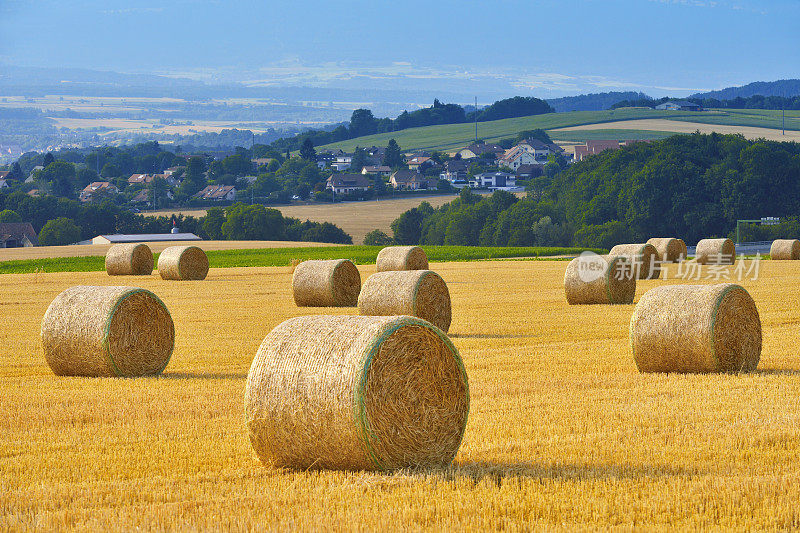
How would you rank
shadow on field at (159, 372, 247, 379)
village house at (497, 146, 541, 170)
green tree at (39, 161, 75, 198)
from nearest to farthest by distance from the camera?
shadow on field at (159, 372, 247, 379)
green tree at (39, 161, 75, 198)
village house at (497, 146, 541, 170)

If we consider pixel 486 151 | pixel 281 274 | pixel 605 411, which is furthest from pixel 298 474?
pixel 486 151

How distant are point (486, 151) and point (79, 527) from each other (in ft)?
603

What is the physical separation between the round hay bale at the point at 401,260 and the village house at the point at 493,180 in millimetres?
127108

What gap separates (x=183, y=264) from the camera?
38.7 metres

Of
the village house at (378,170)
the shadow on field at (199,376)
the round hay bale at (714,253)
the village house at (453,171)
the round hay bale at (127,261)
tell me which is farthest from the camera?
the village house at (378,170)

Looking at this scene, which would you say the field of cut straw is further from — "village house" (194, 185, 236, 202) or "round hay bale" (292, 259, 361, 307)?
"village house" (194, 185, 236, 202)

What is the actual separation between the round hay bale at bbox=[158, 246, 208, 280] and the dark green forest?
183 feet

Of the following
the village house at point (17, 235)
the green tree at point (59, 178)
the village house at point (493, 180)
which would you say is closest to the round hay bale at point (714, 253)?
the village house at point (17, 235)

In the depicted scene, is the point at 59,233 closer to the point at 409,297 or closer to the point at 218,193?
the point at 218,193

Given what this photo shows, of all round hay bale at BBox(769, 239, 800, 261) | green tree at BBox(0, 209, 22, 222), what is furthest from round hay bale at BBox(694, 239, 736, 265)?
green tree at BBox(0, 209, 22, 222)

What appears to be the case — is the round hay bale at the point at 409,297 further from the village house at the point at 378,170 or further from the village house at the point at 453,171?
the village house at the point at 378,170

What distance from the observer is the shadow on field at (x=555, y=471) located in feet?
27.9

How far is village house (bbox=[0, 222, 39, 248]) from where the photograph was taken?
92438mm

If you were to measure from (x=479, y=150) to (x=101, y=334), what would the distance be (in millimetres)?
180631
